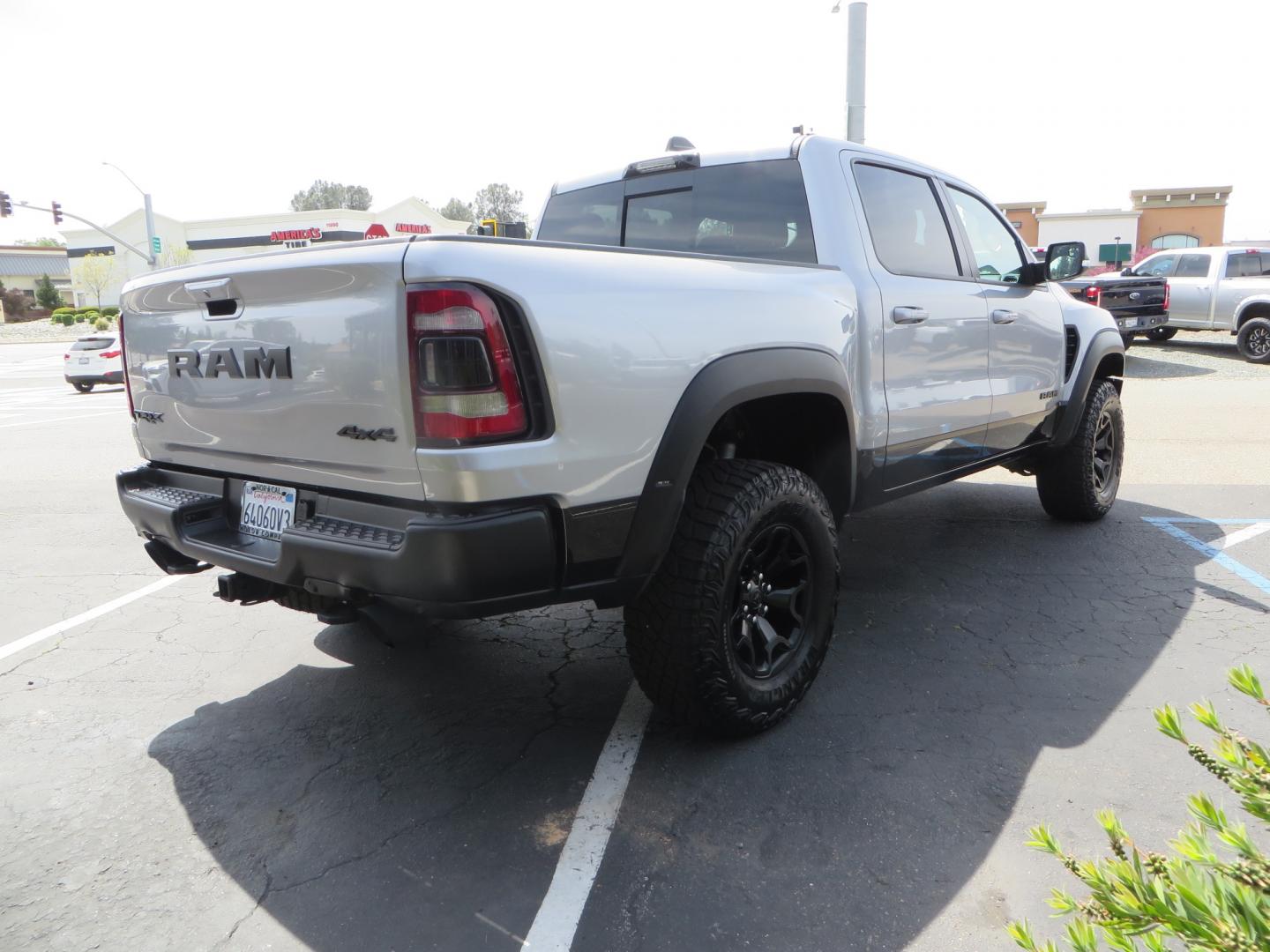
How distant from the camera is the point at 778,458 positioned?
3572 mm

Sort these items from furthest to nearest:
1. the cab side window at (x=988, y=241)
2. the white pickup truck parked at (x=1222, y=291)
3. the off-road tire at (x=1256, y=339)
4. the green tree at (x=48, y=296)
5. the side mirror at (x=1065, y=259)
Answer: the green tree at (x=48, y=296) → the white pickup truck parked at (x=1222, y=291) → the off-road tire at (x=1256, y=339) → the side mirror at (x=1065, y=259) → the cab side window at (x=988, y=241)

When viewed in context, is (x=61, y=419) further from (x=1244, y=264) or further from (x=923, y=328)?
(x=1244, y=264)

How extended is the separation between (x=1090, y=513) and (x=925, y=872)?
3.89m

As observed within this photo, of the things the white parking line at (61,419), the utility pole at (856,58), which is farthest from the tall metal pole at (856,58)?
the white parking line at (61,419)

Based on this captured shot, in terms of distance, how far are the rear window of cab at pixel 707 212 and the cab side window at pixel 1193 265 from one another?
1515cm

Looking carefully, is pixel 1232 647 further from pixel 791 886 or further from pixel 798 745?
pixel 791 886

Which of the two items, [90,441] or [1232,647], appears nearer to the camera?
[1232,647]

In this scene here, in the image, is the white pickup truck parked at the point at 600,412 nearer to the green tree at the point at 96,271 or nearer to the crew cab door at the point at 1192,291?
the crew cab door at the point at 1192,291

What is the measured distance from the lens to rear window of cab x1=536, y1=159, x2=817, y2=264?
3607 mm

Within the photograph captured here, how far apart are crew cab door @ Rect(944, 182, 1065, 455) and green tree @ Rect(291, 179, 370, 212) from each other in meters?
96.8

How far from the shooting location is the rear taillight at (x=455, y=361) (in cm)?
221

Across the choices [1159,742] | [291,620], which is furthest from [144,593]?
[1159,742]

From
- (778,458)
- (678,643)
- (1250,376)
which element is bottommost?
(1250,376)

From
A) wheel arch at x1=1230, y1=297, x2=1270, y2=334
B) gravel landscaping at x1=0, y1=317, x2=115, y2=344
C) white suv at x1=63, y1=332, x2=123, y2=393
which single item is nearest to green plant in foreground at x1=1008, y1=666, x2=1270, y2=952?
wheel arch at x1=1230, y1=297, x2=1270, y2=334
